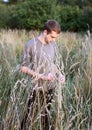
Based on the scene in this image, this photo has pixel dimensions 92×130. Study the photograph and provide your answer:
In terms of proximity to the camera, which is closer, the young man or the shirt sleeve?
the young man

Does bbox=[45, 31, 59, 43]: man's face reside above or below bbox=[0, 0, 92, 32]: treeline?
below

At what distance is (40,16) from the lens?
15680 mm

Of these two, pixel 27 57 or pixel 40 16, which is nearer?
pixel 27 57

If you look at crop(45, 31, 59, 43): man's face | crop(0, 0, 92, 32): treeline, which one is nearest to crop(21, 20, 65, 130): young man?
crop(45, 31, 59, 43): man's face

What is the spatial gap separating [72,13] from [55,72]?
51.7 ft

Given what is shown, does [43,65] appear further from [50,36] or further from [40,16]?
[40,16]

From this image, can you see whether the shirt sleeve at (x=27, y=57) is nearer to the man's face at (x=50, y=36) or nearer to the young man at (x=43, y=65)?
the young man at (x=43, y=65)

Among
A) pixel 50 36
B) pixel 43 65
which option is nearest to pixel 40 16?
pixel 50 36

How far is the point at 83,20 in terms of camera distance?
56.4ft

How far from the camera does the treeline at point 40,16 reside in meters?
15.6

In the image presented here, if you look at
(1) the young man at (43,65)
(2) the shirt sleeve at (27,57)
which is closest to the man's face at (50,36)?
(1) the young man at (43,65)

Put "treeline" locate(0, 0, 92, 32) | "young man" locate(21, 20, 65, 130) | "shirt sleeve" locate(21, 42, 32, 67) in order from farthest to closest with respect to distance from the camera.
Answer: "treeline" locate(0, 0, 92, 32) → "shirt sleeve" locate(21, 42, 32, 67) → "young man" locate(21, 20, 65, 130)

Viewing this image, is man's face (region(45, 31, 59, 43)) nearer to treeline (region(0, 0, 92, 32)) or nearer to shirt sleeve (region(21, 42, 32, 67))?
shirt sleeve (region(21, 42, 32, 67))

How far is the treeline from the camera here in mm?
15555
